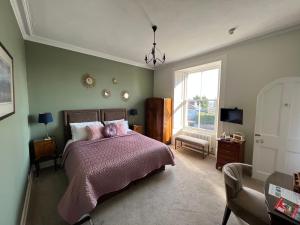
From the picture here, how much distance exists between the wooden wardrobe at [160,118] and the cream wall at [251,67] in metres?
1.65

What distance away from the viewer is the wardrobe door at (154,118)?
443 cm

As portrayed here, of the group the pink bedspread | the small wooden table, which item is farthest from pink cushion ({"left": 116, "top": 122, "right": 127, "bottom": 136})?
the small wooden table

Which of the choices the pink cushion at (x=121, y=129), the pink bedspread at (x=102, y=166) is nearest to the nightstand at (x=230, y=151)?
the pink bedspread at (x=102, y=166)

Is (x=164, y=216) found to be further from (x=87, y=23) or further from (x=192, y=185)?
(x=87, y=23)

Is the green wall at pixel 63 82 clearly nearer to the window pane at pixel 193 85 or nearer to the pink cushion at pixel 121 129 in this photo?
the pink cushion at pixel 121 129

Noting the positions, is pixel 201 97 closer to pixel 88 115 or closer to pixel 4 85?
pixel 88 115

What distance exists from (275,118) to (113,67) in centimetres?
400

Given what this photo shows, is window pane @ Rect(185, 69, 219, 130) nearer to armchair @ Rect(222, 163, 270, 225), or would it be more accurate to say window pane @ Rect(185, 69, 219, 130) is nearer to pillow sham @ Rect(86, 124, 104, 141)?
armchair @ Rect(222, 163, 270, 225)

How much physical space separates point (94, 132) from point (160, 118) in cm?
211

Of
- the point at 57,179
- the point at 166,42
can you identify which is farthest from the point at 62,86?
the point at 166,42

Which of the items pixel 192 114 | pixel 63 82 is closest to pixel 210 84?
pixel 192 114

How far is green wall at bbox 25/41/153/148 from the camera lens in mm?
2902

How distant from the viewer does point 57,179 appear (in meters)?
2.60

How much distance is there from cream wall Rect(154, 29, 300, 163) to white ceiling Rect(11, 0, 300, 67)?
0.22 meters
